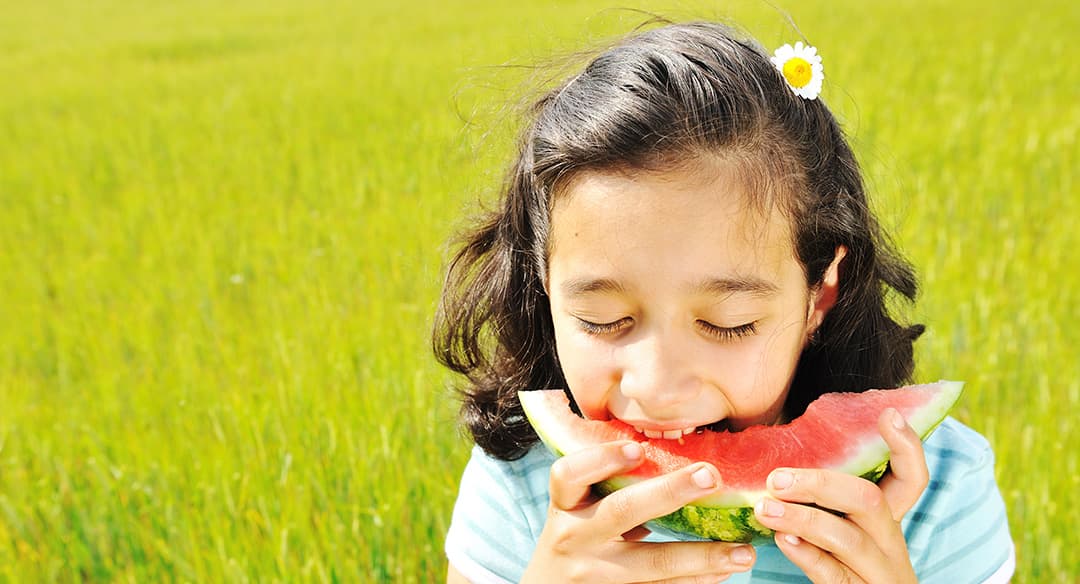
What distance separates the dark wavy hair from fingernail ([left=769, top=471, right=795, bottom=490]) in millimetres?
429

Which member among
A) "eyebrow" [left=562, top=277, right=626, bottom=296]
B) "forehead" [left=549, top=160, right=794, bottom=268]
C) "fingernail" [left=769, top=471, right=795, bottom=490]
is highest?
"forehead" [left=549, top=160, right=794, bottom=268]

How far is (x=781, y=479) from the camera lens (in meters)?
1.44

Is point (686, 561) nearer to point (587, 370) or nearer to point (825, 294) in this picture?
point (587, 370)

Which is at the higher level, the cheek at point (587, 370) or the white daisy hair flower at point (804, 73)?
the white daisy hair flower at point (804, 73)

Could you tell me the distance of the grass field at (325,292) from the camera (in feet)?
8.39

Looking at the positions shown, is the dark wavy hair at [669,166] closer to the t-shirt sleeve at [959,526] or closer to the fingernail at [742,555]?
the t-shirt sleeve at [959,526]

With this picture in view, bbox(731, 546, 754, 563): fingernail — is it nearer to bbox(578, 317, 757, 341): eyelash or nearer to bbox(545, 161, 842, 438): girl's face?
bbox(545, 161, 842, 438): girl's face

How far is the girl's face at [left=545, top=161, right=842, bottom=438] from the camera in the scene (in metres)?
1.56

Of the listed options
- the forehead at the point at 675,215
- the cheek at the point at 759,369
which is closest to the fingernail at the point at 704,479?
the cheek at the point at 759,369

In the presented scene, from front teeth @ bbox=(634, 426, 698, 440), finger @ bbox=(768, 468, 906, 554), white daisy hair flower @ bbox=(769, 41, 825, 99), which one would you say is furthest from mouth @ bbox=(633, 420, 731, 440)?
white daisy hair flower @ bbox=(769, 41, 825, 99)

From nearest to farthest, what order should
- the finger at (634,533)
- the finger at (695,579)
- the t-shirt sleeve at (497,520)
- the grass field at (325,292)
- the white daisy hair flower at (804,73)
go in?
the finger at (695,579) < the finger at (634,533) < the white daisy hair flower at (804,73) < the t-shirt sleeve at (497,520) < the grass field at (325,292)

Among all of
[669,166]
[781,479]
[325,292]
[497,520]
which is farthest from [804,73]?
[325,292]

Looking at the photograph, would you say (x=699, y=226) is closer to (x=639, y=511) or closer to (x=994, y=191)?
(x=639, y=511)

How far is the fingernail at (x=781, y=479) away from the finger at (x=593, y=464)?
0.19 meters
